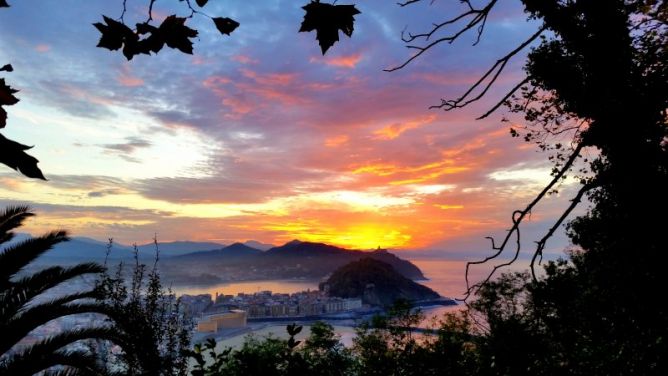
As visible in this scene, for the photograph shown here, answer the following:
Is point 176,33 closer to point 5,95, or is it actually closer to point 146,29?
point 146,29

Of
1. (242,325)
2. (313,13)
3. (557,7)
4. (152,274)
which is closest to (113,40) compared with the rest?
Answer: (313,13)

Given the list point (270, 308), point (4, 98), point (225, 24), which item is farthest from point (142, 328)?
→ point (270, 308)

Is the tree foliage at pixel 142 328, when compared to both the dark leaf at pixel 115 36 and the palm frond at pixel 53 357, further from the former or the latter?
the dark leaf at pixel 115 36

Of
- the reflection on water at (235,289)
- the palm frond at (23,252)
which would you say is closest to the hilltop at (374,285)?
the reflection on water at (235,289)

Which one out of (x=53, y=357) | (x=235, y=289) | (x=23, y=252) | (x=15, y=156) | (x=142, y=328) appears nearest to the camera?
(x=15, y=156)

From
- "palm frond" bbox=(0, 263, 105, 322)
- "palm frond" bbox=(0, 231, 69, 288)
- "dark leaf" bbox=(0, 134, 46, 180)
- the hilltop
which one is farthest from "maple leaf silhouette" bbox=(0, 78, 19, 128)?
the hilltop

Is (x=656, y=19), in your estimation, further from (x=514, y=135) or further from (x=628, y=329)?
(x=628, y=329)
